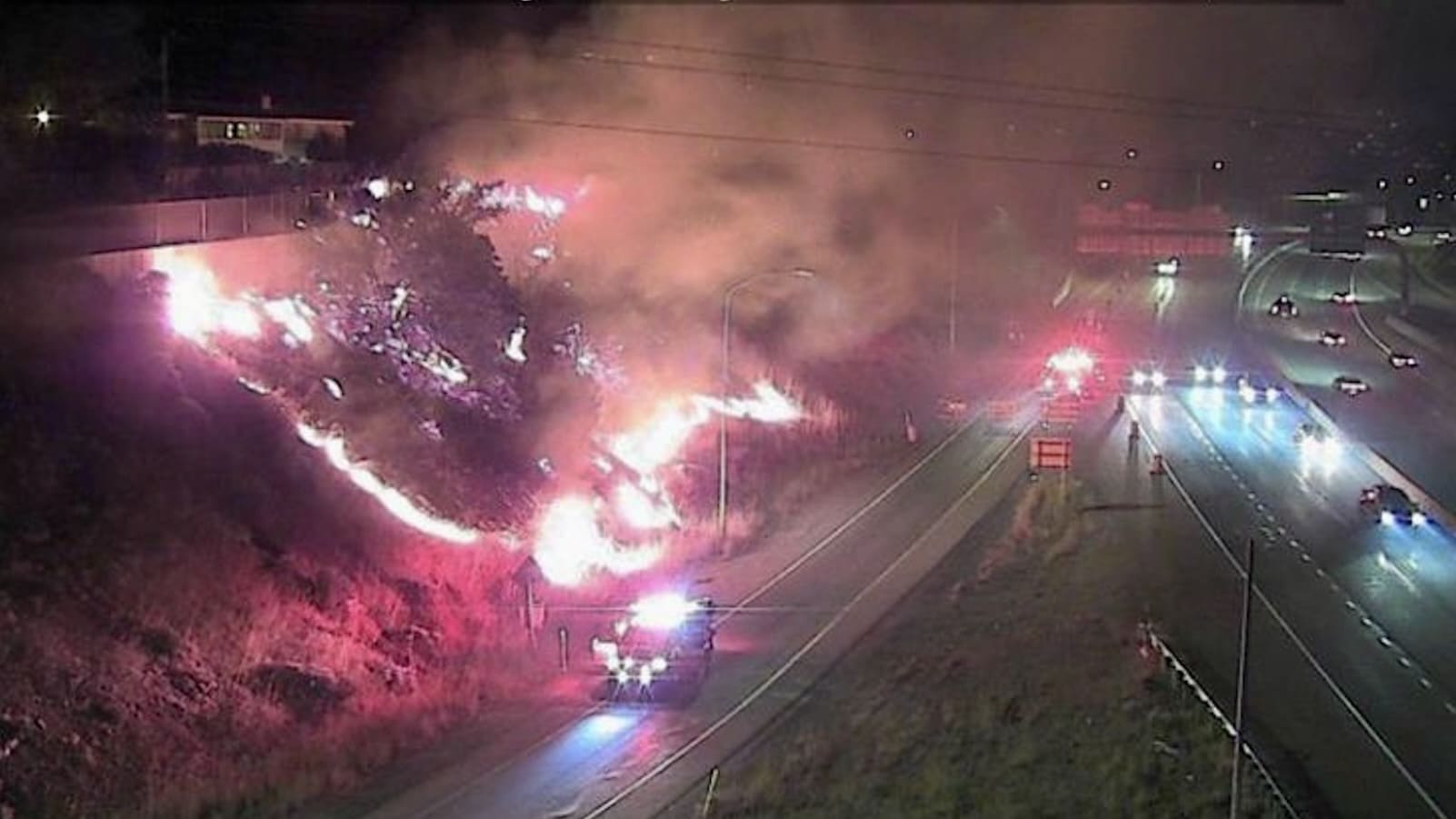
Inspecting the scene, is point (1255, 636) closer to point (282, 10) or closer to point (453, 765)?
point (453, 765)

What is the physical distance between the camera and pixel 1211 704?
84.7 feet

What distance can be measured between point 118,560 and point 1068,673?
1504cm

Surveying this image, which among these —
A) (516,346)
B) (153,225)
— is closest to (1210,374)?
(516,346)

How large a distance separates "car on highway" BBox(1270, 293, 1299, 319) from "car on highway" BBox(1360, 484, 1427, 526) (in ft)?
117

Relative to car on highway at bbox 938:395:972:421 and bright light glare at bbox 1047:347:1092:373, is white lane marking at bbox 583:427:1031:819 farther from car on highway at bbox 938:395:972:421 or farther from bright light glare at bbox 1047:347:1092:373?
bright light glare at bbox 1047:347:1092:373

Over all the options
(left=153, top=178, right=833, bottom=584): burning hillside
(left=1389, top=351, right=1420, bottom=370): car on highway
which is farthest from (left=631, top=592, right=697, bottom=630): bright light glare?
(left=1389, top=351, right=1420, bottom=370): car on highway

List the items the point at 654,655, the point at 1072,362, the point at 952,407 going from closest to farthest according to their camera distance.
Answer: the point at 654,655 → the point at 952,407 → the point at 1072,362

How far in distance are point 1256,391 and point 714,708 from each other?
36.9m

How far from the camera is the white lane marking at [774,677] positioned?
72.3 feet

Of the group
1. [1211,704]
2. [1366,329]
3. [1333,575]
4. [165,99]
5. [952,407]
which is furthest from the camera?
[1366,329]

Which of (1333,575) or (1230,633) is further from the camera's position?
(1333,575)

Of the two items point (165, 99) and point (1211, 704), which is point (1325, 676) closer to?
point (1211, 704)

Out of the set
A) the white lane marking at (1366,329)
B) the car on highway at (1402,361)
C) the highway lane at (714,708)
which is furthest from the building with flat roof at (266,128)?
the white lane marking at (1366,329)

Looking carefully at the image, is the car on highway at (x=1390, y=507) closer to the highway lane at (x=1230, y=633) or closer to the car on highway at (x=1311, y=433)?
the highway lane at (x=1230, y=633)
